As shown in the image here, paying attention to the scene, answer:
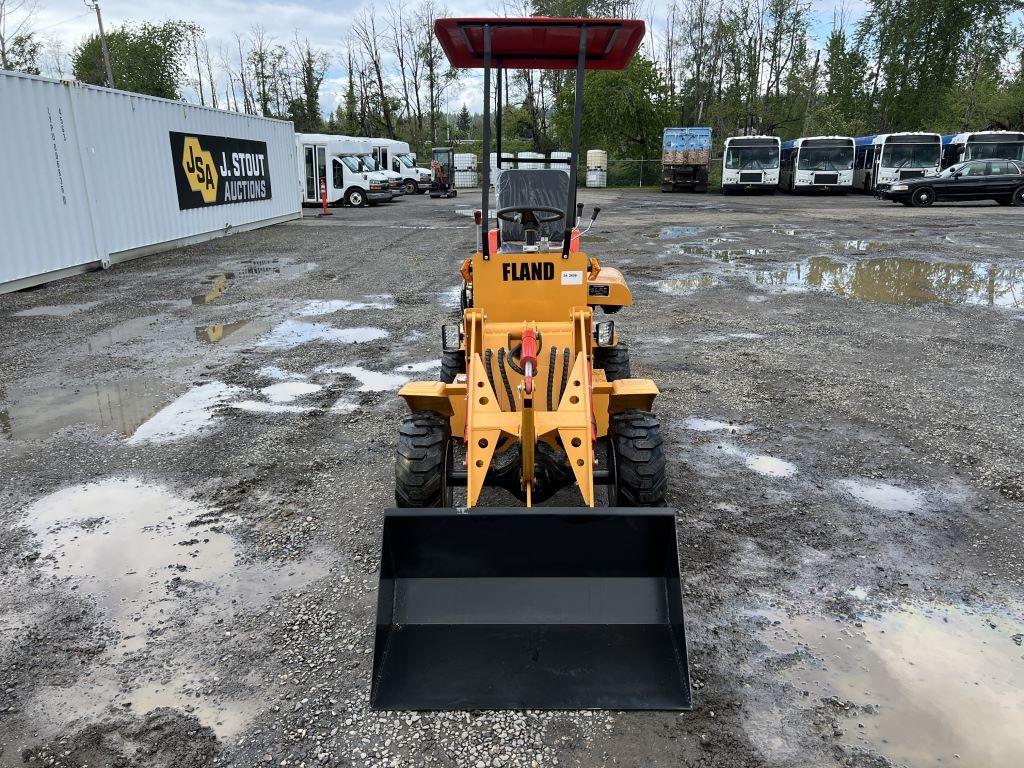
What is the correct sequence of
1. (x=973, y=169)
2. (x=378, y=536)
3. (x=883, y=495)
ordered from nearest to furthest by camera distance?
(x=378, y=536) → (x=883, y=495) → (x=973, y=169)

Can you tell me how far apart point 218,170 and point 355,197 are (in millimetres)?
12069

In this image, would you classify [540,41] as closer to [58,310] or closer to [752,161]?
[58,310]

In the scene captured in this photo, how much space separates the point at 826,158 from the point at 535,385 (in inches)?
1394

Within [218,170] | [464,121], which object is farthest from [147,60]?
[218,170]

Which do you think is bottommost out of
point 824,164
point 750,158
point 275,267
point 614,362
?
point 275,267

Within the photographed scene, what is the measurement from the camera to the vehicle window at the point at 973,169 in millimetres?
26516

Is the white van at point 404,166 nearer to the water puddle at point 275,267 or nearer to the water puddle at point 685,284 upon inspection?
the water puddle at point 275,267

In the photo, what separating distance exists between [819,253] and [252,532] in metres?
14.2

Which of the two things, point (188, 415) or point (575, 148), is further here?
point (188, 415)

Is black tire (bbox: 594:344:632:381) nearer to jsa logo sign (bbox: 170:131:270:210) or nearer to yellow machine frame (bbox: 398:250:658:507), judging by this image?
yellow machine frame (bbox: 398:250:658:507)

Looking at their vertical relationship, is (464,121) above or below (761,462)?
above

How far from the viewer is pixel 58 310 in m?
10.6

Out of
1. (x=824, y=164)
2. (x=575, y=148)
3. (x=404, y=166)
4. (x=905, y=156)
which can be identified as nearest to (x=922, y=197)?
(x=905, y=156)

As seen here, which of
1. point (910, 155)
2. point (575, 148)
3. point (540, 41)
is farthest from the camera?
point (910, 155)
